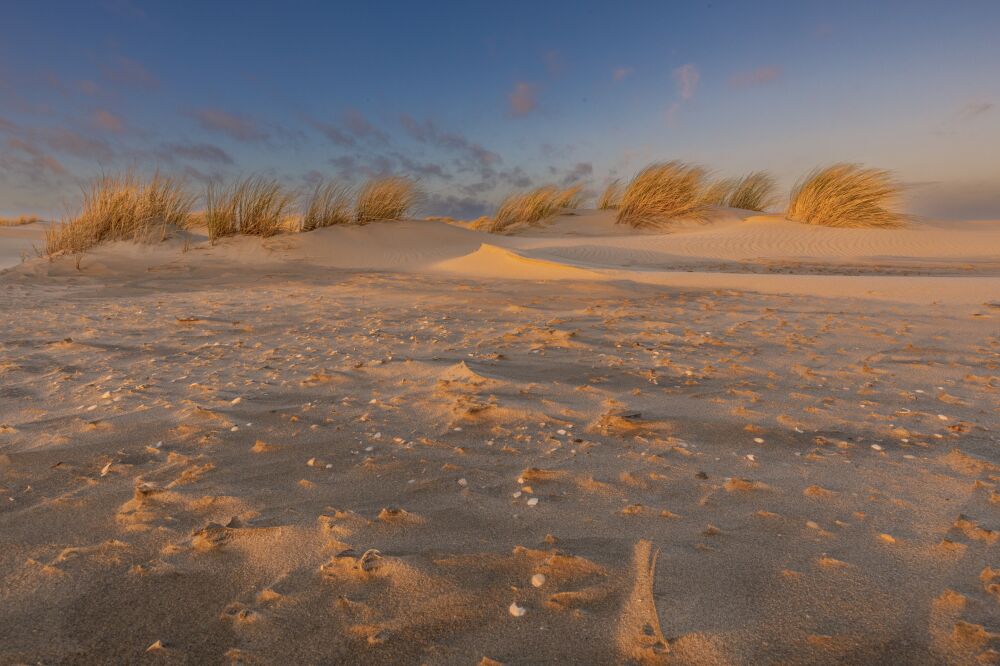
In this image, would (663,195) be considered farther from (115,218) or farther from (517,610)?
(517,610)

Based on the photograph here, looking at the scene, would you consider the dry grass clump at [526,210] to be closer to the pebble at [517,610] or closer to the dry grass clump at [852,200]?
the dry grass clump at [852,200]

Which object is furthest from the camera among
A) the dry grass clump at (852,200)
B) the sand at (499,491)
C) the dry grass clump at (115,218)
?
the dry grass clump at (852,200)

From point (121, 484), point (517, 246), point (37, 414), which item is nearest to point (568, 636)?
point (121, 484)

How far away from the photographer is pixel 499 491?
1726 millimetres

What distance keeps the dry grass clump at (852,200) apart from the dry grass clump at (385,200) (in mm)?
8001

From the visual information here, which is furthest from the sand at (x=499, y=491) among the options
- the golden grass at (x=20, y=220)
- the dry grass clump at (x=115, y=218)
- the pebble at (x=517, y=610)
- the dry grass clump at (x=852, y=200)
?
the golden grass at (x=20, y=220)

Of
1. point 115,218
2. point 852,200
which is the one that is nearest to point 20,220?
point 115,218

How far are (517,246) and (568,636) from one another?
10235mm

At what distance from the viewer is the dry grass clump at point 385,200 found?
1061cm

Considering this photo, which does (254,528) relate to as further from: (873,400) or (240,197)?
(240,197)

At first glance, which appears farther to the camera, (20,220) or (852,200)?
(20,220)

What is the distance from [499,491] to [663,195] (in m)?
13.1

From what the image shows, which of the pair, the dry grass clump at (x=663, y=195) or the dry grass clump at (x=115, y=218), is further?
the dry grass clump at (x=663, y=195)

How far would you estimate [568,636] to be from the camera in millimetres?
1139
